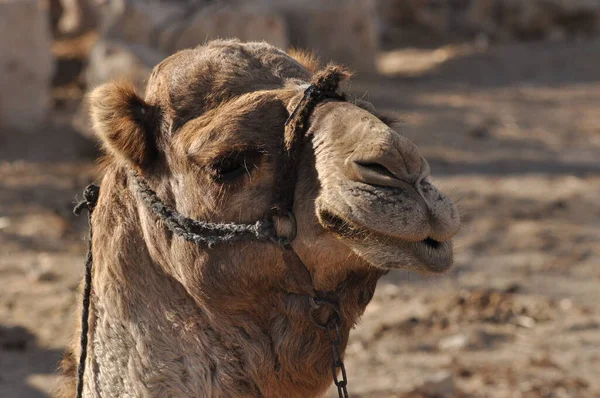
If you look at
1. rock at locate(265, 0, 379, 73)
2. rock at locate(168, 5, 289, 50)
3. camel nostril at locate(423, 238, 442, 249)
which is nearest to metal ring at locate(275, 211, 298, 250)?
camel nostril at locate(423, 238, 442, 249)

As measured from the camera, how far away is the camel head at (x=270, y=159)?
270 cm

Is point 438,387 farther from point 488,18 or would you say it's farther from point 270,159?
point 488,18

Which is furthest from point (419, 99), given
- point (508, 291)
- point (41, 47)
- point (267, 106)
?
point (267, 106)

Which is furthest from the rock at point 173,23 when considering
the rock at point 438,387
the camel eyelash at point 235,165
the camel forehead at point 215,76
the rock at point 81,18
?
the camel eyelash at point 235,165

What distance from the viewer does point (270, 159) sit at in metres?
2.96

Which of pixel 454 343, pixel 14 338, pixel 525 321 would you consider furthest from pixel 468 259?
pixel 14 338

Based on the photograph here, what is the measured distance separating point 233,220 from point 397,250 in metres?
0.56

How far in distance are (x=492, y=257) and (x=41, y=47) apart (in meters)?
5.95

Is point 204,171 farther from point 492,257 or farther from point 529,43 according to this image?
point 529,43

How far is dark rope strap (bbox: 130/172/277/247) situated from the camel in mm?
26

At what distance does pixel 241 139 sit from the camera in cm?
296

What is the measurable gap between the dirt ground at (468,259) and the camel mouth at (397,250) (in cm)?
95

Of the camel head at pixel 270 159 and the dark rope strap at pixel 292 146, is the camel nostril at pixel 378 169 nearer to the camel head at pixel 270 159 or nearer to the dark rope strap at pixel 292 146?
the camel head at pixel 270 159

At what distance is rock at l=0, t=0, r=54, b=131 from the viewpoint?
10.9 meters
